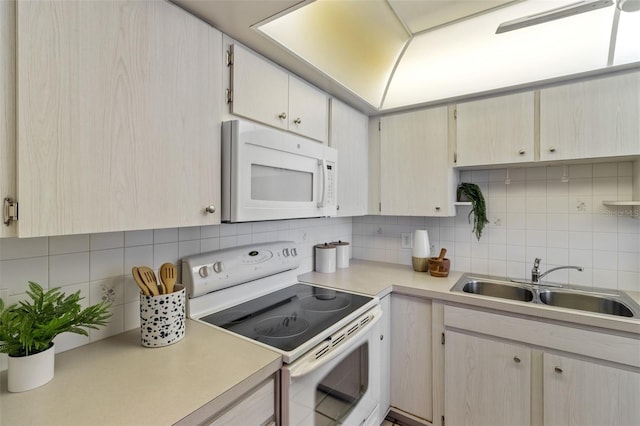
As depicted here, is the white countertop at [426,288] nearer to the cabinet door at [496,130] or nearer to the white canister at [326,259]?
the white canister at [326,259]

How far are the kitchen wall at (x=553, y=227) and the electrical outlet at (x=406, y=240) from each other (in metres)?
0.14

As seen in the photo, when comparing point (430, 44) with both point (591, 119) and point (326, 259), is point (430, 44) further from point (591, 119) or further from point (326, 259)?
point (326, 259)

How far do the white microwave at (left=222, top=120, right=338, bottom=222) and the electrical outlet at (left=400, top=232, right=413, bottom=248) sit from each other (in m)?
0.95

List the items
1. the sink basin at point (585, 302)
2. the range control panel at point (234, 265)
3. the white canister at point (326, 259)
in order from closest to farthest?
the range control panel at point (234, 265) < the sink basin at point (585, 302) < the white canister at point (326, 259)

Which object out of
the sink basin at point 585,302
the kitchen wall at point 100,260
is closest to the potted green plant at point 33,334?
the kitchen wall at point 100,260

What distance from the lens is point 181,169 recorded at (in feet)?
3.41

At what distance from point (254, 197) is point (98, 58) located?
0.65 m

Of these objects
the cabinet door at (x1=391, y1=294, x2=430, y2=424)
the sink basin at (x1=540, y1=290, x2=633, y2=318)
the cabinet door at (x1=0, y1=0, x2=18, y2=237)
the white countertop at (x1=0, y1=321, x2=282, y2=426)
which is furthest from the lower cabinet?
the cabinet door at (x1=0, y1=0, x2=18, y2=237)

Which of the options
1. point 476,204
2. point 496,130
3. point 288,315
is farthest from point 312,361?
point 496,130

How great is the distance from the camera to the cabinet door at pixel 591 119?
1.49 m

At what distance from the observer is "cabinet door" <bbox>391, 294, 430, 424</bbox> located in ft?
5.91

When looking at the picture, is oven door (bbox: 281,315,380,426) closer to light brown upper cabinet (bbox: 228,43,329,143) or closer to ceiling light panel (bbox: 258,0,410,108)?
light brown upper cabinet (bbox: 228,43,329,143)

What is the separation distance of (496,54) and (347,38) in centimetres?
91

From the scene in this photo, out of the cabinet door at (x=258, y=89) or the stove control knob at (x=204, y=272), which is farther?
the stove control knob at (x=204, y=272)
